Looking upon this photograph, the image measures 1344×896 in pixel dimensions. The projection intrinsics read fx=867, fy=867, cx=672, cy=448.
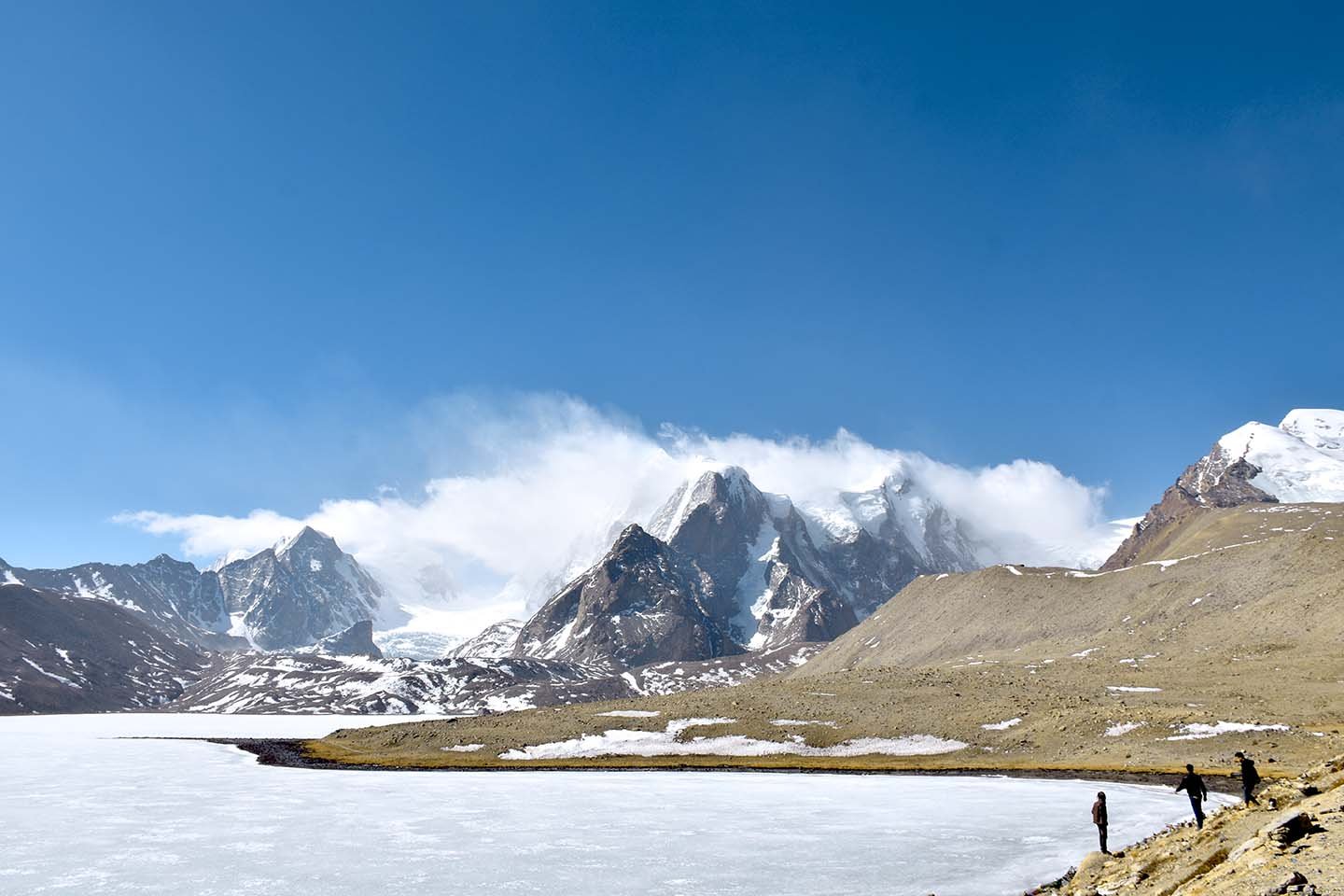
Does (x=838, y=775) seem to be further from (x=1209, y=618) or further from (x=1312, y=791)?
(x=1209, y=618)

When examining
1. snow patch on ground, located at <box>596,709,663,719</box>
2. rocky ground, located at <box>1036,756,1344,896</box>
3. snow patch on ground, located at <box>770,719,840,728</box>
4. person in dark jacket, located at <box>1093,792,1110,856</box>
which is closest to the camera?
rocky ground, located at <box>1036,756,1344,896</box>

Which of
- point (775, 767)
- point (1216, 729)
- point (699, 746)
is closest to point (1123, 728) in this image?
point (1216, 729)

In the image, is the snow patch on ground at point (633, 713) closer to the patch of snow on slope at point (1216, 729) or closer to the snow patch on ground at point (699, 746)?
the snow patch on ground at point (699, 746)

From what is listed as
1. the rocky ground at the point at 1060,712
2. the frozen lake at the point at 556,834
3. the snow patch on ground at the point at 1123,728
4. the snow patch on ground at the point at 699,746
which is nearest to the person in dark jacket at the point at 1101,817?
the frozen lake at the point at 556,834

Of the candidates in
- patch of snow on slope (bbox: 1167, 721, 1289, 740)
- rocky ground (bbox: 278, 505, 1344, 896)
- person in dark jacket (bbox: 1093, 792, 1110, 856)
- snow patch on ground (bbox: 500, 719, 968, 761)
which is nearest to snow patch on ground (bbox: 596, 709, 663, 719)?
rocky ground (bbox: 278, 505, 1344, 896)

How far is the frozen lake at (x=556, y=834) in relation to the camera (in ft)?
108

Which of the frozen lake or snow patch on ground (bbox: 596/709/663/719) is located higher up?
snow patch on ground (bbox: 596/709/663/719)

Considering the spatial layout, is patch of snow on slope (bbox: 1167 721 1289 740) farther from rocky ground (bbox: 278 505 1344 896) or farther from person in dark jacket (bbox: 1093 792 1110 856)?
A: person in dark jacket (bbox: 1093 792 1110 856)

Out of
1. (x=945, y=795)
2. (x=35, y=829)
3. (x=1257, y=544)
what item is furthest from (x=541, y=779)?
(x=1257, y=544)

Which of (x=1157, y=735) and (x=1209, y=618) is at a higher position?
(x=1209, y=618)

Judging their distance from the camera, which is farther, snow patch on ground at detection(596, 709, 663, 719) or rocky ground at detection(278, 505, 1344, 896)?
snow patch on ground at detection(596, 709, 663, 719)

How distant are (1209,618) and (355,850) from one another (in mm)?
155930

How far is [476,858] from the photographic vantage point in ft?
125

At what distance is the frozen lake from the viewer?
32969mm
